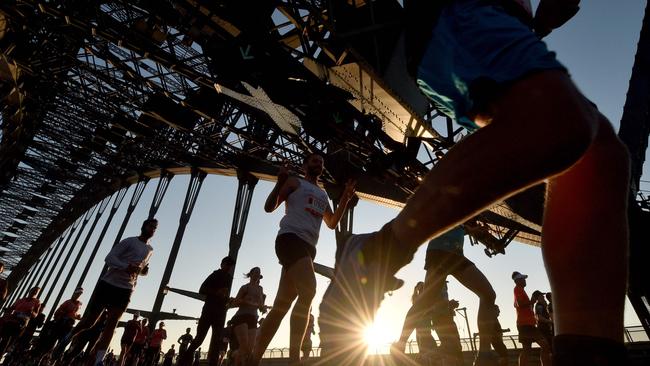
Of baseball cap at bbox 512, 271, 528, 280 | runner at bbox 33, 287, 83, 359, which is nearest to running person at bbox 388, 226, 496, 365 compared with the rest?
baseball cap at bbox 512, 271, 528, 280

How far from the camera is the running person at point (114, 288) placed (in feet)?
14.8

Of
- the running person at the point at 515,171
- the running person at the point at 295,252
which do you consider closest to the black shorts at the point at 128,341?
the running person at the point at 295,252

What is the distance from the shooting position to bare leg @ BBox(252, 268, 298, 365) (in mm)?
2734

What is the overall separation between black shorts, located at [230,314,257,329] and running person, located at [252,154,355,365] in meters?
3.23

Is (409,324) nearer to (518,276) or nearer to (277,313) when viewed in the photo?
(277,313)

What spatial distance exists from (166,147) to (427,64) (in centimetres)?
1524

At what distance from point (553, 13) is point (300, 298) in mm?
2422

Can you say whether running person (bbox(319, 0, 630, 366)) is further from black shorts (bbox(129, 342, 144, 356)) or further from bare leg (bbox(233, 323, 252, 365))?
black shorts (bbox(129, 342, 144, 356))

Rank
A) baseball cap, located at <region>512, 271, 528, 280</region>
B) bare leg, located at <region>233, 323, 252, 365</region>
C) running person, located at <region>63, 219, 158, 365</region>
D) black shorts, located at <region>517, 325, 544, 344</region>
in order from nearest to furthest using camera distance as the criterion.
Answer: running person, located at <region>63, 219, 158, 365</region> → bare leg, located at <region>233, 323, 252, 365</region> → black shorts, located at <region>517, 325, 544, 344</region> → baseball cap, located at <region>512, 271, 528, 280</region>

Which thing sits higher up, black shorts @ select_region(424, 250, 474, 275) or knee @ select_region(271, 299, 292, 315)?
black shorts @ select_region(424, 250, 474, 275)

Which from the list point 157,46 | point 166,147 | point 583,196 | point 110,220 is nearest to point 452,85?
point 583,196

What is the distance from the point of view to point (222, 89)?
7.79 metres

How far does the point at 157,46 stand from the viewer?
25.8 feet

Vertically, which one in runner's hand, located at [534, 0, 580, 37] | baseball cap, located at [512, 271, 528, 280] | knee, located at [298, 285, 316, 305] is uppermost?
baseball cap, located at [512, 271, 528, 280]
